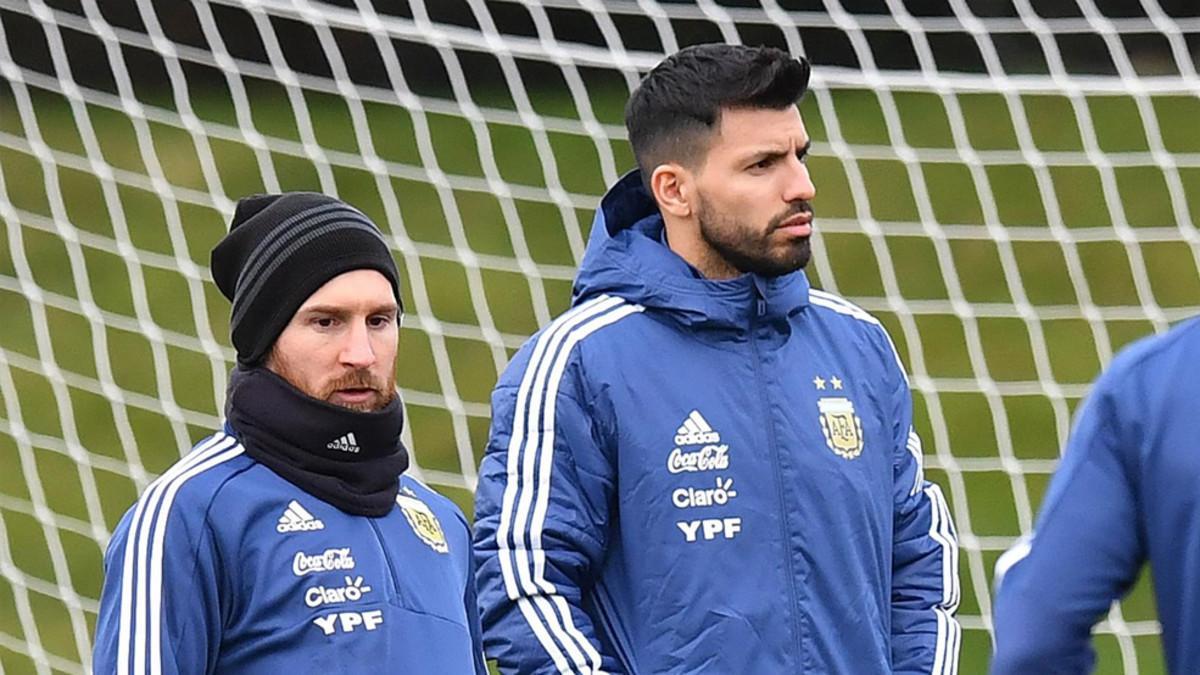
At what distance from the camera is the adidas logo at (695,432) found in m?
3.33

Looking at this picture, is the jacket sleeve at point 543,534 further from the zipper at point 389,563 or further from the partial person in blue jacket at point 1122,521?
the partial person in blue jacket at point 1122,521

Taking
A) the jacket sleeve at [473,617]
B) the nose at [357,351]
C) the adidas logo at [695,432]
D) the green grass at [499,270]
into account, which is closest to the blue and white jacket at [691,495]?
the adidas logo at [695,432]

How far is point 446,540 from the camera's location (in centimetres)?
313

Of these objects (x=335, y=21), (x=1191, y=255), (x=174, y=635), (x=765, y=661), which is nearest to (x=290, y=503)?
(x=174, y=635)

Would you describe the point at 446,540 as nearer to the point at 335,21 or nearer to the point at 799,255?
the point at 799,255

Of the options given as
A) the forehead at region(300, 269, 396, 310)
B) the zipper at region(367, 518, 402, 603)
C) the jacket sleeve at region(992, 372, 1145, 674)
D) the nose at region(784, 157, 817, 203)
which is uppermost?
the nose at region(784, 157, 817, 203)

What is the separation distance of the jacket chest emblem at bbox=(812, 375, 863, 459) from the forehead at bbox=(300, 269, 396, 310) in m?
0.73

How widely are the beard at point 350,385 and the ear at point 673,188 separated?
2.12ft

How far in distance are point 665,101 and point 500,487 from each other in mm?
684

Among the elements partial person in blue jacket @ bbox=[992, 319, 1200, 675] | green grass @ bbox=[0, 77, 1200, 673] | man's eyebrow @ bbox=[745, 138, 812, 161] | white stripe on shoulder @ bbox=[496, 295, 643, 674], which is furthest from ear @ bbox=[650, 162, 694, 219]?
green grass @ bbox=[0, 77, 1200, 673]

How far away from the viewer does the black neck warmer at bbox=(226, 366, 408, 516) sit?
2.97 metres

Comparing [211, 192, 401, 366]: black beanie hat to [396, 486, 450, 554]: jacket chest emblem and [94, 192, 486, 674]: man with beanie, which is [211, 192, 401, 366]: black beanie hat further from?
[396, 486, 450, 554]: jacket chest emblem

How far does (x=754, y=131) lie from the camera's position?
3.44 metres

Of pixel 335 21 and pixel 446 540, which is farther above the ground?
pixel 335 21
